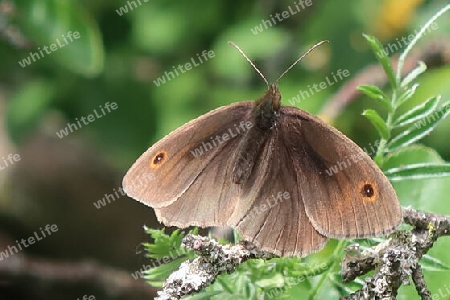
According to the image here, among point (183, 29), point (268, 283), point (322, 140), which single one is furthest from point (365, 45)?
point (268, 283)

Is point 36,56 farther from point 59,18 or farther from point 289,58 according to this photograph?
point 289,58

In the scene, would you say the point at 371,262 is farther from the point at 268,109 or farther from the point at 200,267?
the point at 268,109

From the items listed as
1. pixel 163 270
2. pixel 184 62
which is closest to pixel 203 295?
pixel 163 270

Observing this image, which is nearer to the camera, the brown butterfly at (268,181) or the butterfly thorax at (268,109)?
the brown butterfly at (268,181)

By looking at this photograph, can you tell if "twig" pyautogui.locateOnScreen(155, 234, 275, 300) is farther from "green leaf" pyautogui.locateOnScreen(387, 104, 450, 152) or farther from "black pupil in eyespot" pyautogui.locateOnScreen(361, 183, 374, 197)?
"green leaf" pyautogui.locateOnScreen(387, 104, 450, 152)

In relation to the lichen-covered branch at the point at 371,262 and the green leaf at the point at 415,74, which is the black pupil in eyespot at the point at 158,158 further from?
the green leaf at the point at 415,74

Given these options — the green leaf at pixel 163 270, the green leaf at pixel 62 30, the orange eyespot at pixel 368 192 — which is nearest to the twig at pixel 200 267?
the green leaf at pixel 163 270
